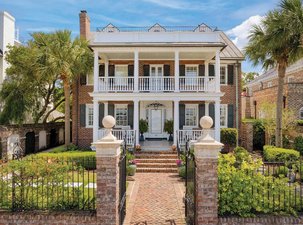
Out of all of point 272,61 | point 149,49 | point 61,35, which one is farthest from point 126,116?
point 272,61

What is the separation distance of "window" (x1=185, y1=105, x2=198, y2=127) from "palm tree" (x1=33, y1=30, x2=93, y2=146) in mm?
7619

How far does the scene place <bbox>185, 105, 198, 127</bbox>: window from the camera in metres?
20.9

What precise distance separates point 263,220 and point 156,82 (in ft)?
43.7

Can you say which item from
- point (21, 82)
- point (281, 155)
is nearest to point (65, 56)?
point (21, 82)

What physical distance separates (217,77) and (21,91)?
1352 cm

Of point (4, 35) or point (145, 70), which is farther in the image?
point (4, 35)

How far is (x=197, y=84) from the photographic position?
62.3 feet

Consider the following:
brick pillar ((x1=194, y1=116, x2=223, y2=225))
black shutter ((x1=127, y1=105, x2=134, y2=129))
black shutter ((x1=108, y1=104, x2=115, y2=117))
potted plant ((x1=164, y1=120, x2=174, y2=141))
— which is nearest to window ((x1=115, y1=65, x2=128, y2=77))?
black shutter ((x1=108, y1=104, x2=115, y2=117))

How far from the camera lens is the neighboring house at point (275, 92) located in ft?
68.1

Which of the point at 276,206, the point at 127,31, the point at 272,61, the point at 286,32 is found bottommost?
the point at 276,206

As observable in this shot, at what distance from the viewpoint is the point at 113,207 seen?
6.00 m

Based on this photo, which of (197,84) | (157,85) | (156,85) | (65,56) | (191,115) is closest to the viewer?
Result: (156,85)

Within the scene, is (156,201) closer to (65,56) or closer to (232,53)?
(65,56)

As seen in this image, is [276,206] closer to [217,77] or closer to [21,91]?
[217,77]
